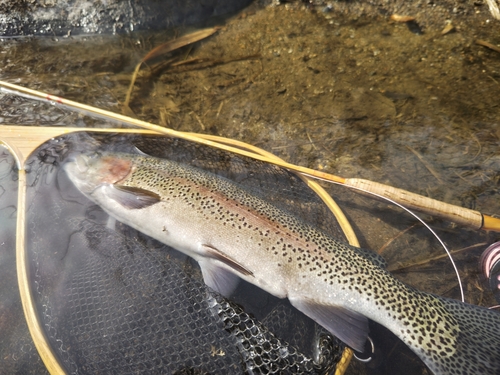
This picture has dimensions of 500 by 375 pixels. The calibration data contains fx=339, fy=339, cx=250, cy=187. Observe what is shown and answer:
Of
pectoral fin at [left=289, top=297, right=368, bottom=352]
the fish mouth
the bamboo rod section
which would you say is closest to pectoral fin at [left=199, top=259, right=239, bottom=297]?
pectoral fin at [left=289, top=297, right=368, bottom=352]

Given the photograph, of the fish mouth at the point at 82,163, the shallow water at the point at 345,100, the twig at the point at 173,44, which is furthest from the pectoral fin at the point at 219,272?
the twig at the point at 173,44

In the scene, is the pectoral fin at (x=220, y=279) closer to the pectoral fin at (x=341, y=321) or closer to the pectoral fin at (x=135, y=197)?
the pectoral fin at (x=341, y=321)

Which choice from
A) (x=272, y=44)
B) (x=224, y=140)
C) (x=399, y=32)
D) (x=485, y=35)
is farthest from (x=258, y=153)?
(x=485, y=35)

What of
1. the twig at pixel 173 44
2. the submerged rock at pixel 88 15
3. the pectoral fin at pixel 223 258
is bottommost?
the pectoral fin at pixel 223 258

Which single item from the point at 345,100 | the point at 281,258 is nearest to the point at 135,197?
the point at 281,258

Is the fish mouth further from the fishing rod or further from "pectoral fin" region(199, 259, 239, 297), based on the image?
"pectoral fin" region(199, 259, 239, 297)

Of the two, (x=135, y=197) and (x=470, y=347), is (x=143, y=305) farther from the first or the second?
(x=470, y=347)

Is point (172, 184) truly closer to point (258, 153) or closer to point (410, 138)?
point (258, 153)

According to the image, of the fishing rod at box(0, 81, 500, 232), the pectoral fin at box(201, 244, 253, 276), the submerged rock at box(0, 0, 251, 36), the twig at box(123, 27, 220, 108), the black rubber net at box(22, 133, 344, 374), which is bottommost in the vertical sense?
the black rubber net at box(22, 133, 344, 374)
